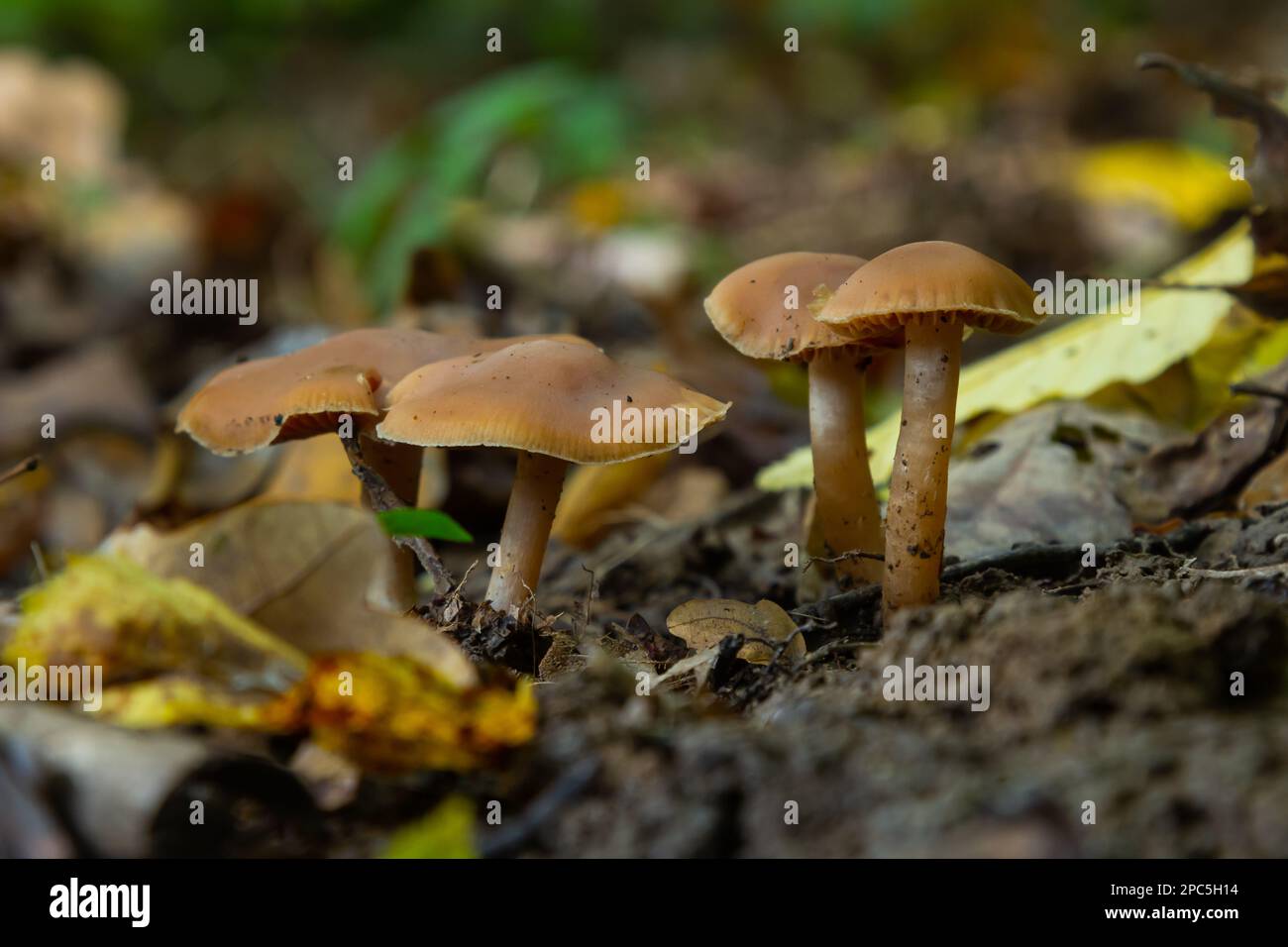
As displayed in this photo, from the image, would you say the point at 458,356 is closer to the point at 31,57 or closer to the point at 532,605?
the point at 532,605

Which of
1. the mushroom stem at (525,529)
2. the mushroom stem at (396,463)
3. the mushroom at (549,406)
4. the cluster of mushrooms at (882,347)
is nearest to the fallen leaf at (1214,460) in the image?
the cluster of mushrooms at (882,347)

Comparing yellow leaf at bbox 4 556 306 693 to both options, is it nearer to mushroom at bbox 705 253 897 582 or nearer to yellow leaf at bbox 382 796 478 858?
yellow leaf at bbox 382 796 478 858

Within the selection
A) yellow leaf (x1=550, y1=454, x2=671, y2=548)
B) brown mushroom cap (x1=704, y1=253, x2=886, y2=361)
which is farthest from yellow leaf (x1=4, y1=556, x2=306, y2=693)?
yellow leaf (x1=550, y1=454, x2=671, y2=548)

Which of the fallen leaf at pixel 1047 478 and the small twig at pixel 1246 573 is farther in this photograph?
the fallen leaf at pixel 1047 478

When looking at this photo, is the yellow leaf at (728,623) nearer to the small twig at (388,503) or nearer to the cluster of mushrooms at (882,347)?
the cluster of mushrooms at (882,347)

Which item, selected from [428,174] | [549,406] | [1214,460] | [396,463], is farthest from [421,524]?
[428,174]
